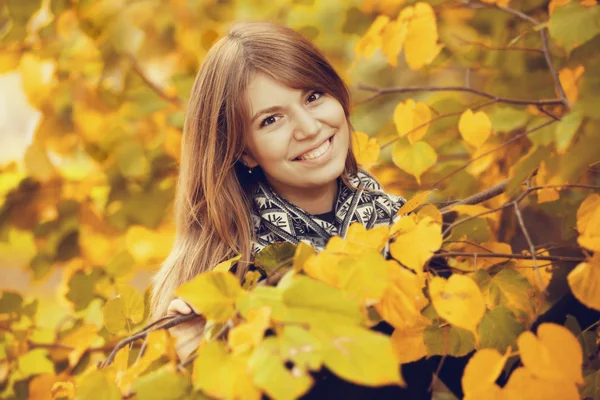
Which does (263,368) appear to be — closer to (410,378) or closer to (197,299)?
(197,299)

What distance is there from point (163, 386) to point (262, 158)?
502 millimetres

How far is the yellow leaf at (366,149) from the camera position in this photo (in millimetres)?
1109

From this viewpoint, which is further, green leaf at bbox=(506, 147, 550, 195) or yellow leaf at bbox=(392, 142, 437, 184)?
yellow leaf at bbox=(392, 142, 437, 184)

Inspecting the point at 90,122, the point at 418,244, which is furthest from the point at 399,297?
the point at 90,122

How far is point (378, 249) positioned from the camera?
2.27 ft

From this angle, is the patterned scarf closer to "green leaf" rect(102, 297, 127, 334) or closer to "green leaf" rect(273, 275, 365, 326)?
"green leaf" rect(102, 297, 127, 334)

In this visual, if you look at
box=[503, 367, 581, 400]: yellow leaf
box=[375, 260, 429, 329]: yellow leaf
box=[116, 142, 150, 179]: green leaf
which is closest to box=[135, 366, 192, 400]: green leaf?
box=[375, 260, 429, 329]: yellow leaf

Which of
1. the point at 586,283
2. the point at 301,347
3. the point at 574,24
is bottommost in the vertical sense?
the point at 586,283

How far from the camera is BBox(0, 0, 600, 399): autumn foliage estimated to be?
1.96 feet

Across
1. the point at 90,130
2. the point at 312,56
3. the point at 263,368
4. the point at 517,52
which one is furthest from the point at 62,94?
the point at 263,368

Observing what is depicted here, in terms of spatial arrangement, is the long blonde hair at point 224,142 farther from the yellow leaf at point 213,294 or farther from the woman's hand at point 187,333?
the yellow leaf at point 213,294

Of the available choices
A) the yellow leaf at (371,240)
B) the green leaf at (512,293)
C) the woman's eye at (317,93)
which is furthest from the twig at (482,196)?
the woman's eye at (317,93)

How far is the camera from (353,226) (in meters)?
0.73

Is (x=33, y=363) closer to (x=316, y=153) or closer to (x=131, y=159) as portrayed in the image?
(x=131, y=159)
